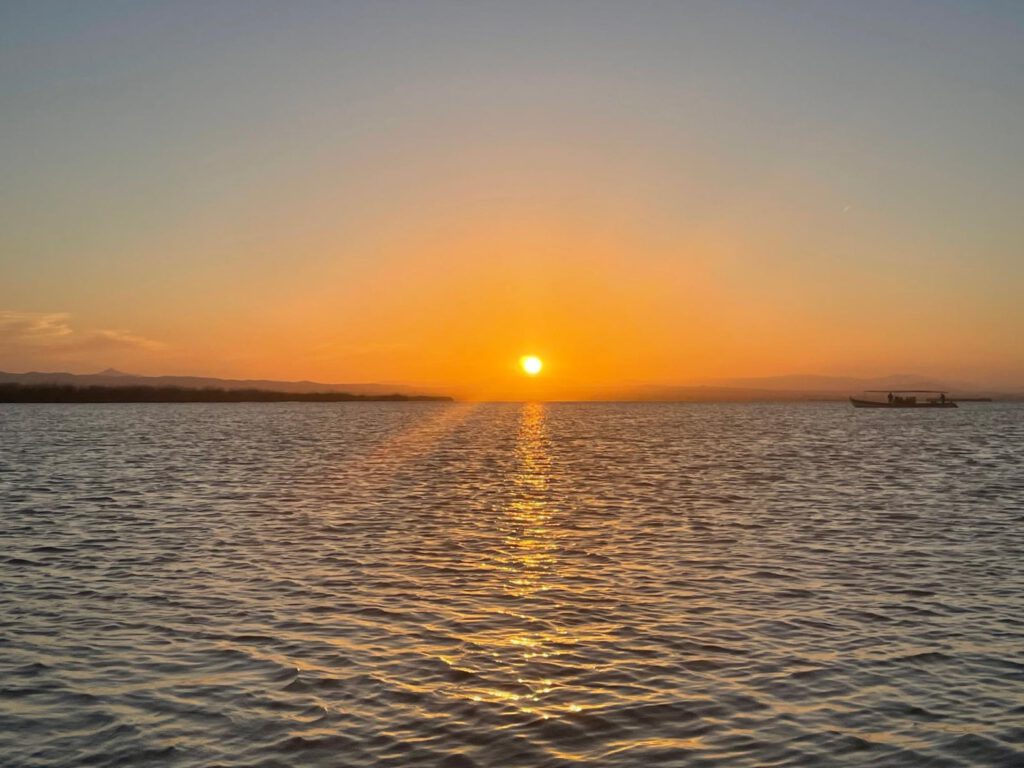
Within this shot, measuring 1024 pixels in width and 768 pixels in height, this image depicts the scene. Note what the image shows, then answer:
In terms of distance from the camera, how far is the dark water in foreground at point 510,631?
12.5 metres

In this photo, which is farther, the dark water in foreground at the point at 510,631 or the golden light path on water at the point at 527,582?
the golden light path on water at the point at 527,582

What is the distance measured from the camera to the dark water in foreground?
12539 millimetres

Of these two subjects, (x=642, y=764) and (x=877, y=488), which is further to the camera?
(x=877, y=488)

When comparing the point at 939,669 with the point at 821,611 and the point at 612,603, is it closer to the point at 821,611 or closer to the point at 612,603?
the point at 821,611

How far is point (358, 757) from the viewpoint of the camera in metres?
11.8

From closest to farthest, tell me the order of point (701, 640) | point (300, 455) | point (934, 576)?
point (701, 640) → point (934, 576) → point (300, 455)

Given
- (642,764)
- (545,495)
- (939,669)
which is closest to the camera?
(642,764)

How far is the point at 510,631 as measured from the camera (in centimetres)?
1828

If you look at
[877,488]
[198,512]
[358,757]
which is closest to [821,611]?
[358,757]

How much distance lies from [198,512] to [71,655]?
70.7 ft

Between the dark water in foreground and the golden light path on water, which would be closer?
the dark water in foreground

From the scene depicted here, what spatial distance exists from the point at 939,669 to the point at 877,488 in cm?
3484

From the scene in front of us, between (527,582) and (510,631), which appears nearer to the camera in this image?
(510,631)

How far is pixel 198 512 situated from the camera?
37.5m
